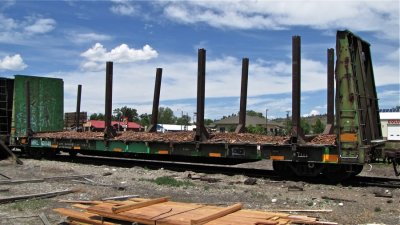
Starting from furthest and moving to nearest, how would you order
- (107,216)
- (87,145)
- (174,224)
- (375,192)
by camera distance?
(87,145) < (375,192) < (107,216) < (174,224)

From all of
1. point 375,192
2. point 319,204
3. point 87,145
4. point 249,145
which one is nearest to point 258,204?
point 319,204

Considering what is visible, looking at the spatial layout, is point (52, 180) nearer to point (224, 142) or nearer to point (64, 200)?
point (64, 200)

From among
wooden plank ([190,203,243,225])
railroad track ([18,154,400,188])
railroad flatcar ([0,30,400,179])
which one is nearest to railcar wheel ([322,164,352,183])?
railroad flatcar ([0,30,400,179])

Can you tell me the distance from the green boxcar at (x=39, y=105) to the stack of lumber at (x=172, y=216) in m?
16.2

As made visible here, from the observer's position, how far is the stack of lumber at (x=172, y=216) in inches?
211

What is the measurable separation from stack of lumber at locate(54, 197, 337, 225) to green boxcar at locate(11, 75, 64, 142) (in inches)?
637

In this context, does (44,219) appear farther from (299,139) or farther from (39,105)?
(39,105)

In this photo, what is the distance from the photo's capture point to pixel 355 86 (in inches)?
458

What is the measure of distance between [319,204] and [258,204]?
48.3 inches

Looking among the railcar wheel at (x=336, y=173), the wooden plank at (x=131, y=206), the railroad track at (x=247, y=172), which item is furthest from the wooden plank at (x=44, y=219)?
the railcar wheel at (x=336, y=173)

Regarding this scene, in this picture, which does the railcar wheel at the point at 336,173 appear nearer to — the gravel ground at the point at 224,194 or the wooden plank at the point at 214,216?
the gravel ground at the point at 224,194

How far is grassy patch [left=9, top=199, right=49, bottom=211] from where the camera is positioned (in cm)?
812

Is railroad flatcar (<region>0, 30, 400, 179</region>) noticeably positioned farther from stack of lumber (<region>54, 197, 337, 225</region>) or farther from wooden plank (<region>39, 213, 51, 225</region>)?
wooden plank (<region>39, 213, 51, 225</region>)

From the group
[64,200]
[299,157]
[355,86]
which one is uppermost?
[355,86]
